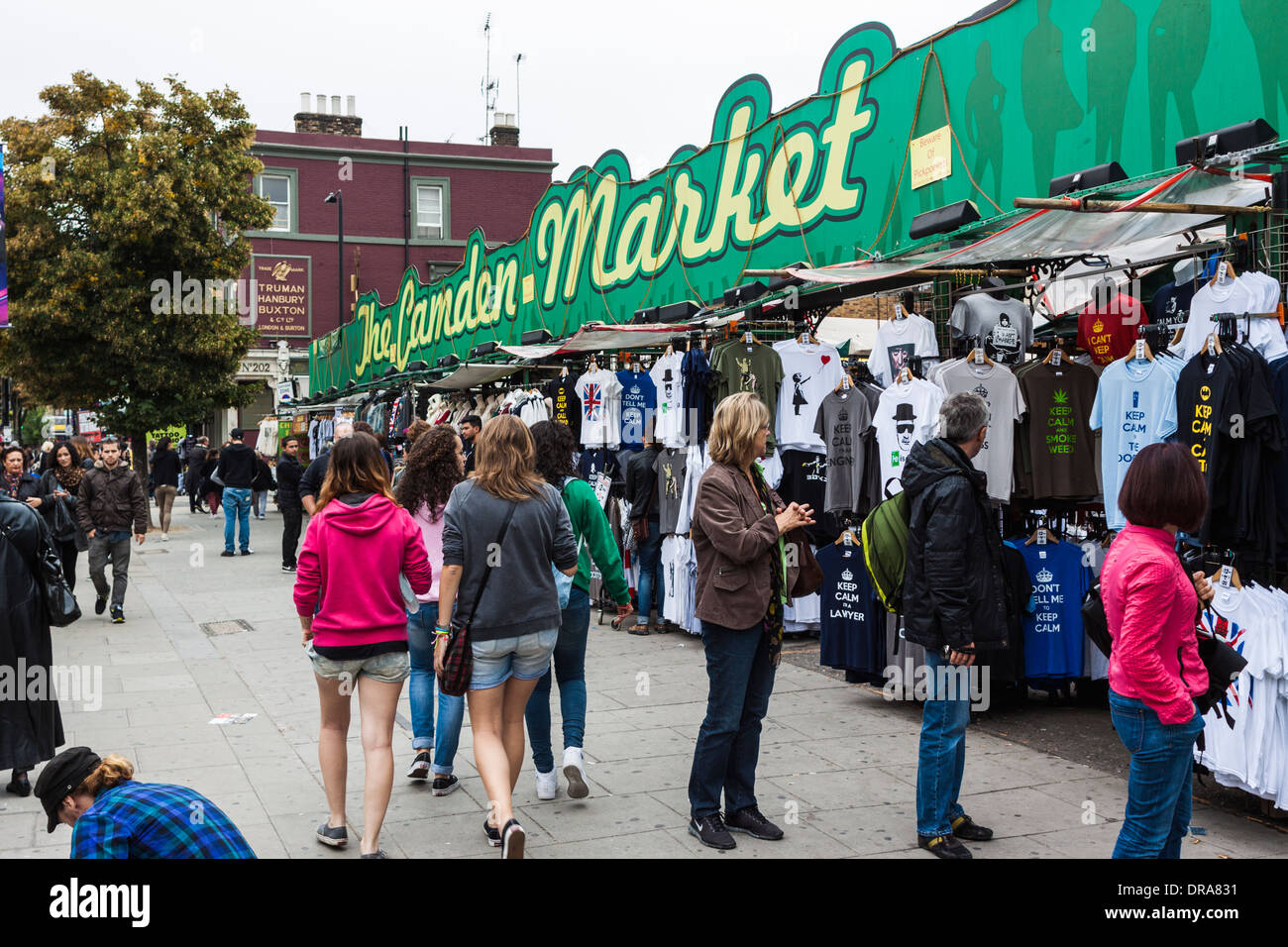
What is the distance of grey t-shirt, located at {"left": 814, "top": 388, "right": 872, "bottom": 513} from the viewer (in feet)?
26.7

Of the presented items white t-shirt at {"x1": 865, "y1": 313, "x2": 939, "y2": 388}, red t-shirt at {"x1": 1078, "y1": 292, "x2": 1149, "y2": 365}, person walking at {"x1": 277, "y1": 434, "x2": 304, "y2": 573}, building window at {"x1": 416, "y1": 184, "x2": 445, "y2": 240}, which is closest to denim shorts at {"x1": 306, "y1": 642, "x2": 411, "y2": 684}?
white t-shirt at {"x1": 865, "y1": 313, "x2": 939, "y2": 388}

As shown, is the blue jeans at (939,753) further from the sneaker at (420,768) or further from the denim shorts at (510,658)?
the sneaker at (420,768)

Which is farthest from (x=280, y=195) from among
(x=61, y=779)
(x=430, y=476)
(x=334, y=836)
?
(x=61, y=779)

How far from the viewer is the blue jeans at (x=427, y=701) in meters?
5.80

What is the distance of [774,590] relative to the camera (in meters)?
5.21

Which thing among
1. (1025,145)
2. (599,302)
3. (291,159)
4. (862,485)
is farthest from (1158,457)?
(291,159)

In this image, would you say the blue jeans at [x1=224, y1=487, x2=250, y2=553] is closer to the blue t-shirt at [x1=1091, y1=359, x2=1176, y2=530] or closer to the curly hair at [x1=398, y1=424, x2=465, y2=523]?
the curly hair at [x1=398, y1=424, x2=465, y2=523]

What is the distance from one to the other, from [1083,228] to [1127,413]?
3.74 feet

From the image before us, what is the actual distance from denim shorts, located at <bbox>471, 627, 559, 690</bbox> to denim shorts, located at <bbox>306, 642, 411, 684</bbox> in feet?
1.27

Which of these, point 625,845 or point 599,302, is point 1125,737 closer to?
point 625,845

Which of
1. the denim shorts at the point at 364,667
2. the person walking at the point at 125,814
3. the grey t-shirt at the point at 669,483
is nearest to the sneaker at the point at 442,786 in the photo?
the denim shorts at the point at 364,667

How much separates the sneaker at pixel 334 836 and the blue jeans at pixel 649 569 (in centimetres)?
585

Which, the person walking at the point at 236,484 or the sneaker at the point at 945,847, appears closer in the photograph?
the sneaker at the point at 945,847

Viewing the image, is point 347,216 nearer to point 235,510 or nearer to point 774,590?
point 235,510
